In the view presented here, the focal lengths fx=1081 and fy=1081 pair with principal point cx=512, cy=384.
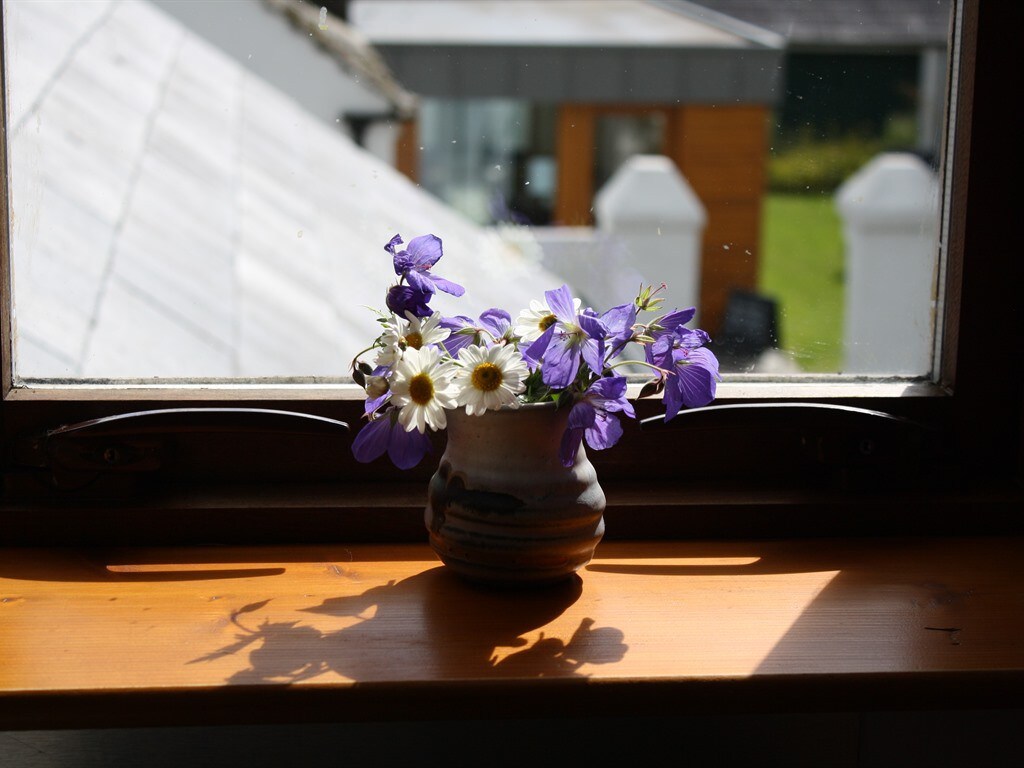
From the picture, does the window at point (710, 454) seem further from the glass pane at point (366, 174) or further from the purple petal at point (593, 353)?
the purple petal at point (593, 353)

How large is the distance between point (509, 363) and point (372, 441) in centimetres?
13

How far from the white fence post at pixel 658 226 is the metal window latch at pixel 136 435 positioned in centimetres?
42

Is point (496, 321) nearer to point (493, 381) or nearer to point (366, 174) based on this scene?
point (493, 381)

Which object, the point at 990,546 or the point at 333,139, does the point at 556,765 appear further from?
the point at 333,139

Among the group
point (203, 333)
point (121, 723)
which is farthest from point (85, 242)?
point (121, 723)

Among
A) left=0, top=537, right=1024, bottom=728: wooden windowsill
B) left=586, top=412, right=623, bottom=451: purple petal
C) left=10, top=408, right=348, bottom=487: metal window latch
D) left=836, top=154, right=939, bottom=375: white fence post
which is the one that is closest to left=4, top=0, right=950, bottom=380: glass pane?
left=836, top=154, right=939, bottom=375: white fence post

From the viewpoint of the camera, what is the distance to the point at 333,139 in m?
2.00

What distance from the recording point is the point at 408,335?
0.81m

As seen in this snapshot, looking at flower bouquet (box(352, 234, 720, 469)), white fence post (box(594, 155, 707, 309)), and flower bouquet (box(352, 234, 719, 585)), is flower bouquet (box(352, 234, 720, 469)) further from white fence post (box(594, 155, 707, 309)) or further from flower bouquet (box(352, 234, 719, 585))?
white fence post (box(594, 155, 707, 309))

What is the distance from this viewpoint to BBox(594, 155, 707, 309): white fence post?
1.38 meters

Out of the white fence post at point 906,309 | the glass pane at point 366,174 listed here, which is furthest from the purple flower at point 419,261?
the white fence post at point 906,309

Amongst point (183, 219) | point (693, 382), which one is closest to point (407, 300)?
point (693, 382)

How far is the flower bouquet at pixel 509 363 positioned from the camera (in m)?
0.78

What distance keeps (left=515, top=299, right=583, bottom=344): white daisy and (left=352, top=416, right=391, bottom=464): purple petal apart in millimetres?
127
